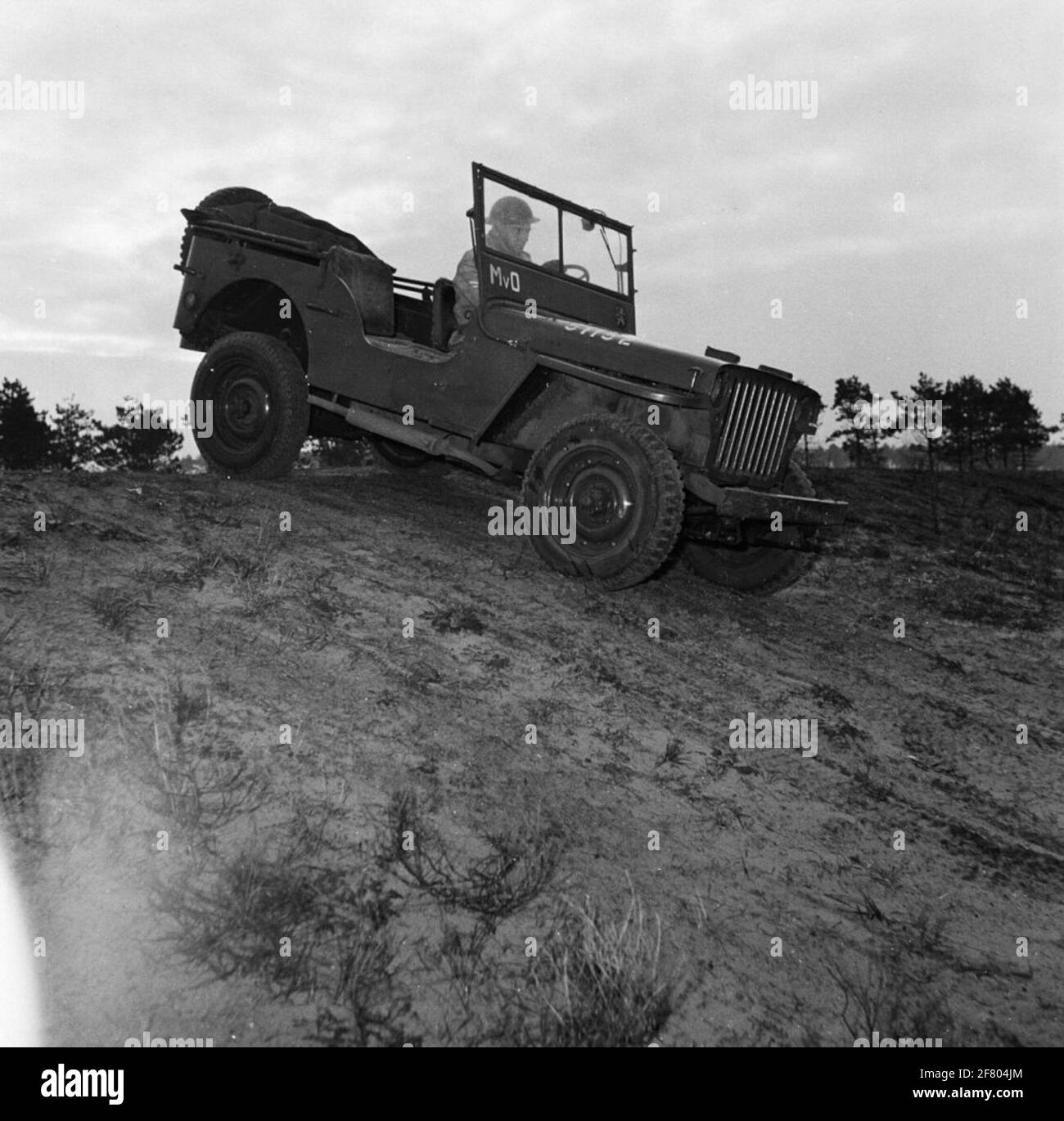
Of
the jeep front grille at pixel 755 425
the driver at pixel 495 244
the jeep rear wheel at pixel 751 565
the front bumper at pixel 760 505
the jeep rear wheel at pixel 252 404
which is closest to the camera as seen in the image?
the front bumper at pixel 760 505

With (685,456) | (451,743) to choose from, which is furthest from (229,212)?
(451,743)

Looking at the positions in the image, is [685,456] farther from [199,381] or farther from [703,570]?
[199,381]

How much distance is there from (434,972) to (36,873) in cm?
132

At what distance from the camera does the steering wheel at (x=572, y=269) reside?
7477mm

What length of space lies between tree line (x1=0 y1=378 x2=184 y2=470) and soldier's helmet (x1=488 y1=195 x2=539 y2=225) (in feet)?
64.3

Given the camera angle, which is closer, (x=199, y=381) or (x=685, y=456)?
(x=685, y=456)

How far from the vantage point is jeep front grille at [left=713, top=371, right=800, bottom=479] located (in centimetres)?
625

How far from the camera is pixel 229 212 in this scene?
8.27 m

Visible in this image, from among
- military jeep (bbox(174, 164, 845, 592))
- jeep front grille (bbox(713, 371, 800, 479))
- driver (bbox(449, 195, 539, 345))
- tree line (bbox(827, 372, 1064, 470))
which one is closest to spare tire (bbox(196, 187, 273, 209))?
military jeep (bbox(174, 164, 845, 592))

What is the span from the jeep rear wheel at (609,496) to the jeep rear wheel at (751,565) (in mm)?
1370

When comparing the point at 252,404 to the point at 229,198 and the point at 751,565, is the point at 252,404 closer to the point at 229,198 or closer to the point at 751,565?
the point at 229,198

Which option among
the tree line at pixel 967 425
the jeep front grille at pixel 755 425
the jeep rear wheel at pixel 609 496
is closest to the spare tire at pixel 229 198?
the jeep rear wheel at pixel 609 496

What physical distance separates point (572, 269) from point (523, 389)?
4.73ft

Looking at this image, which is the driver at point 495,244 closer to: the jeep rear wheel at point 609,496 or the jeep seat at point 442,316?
the jeep seat at point 442,316
